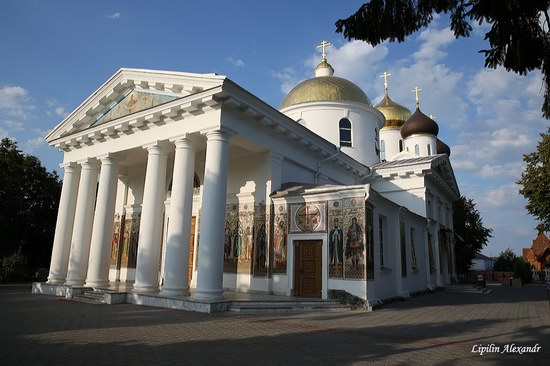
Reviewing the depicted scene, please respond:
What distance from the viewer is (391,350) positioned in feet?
21.6

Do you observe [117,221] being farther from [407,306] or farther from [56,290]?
[407,306]

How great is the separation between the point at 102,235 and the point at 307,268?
803 centimetres

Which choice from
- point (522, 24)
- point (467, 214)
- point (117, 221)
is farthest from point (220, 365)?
point (467, 214)

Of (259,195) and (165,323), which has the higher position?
(259,195)

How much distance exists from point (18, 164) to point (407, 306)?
25485 millimetres

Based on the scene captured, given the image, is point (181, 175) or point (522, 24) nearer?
point (522, 24)

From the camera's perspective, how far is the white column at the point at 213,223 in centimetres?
1137

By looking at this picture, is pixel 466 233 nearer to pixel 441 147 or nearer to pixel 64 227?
pixel 441 147

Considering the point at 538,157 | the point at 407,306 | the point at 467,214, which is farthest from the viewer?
the point at 467,214

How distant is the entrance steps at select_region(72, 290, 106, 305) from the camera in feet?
43.0

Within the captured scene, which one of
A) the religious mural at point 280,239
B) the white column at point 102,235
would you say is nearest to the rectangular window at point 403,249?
the religious mural at point 280,239

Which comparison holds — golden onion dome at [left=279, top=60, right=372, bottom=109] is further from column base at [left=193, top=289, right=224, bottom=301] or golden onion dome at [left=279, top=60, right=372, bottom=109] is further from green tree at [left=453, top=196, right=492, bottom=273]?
green tree at [left=453, top=196, right=492, bottom=273]

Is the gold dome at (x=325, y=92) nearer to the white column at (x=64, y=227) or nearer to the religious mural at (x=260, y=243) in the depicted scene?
the religious mural at (x=260, y=243)

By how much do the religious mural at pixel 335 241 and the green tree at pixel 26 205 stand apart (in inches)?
821
